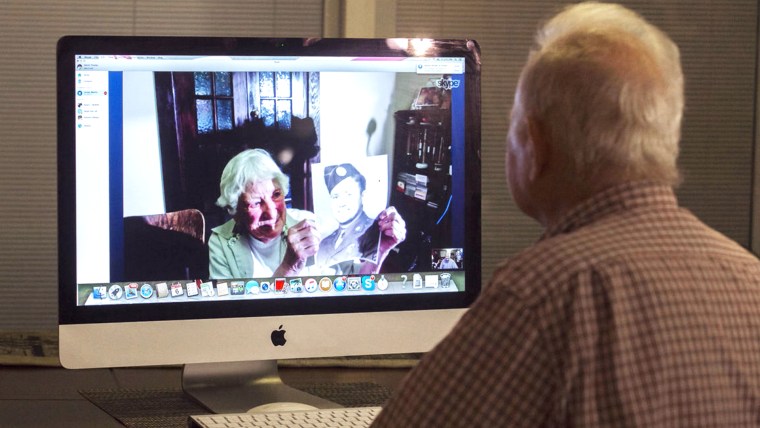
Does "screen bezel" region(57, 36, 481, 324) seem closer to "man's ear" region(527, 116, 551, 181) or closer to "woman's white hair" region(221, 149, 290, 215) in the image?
"woman's white hair" region(221, 149, 290, 215)

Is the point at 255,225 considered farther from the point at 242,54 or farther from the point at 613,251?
the point at 613,251

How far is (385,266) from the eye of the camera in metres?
1.61

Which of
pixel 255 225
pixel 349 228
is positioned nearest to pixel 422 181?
pixel 349 228

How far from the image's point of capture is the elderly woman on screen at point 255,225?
153cm

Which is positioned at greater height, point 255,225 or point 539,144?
point 539,144

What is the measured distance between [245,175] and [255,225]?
3.0 inches

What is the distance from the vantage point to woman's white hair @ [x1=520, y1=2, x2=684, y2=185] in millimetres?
967

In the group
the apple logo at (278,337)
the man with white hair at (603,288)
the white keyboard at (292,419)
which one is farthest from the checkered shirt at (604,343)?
the apple logo at (278,337)

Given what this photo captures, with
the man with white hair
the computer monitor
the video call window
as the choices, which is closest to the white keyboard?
the computer monitor

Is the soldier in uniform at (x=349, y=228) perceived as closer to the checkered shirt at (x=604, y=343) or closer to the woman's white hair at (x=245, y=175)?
the woman's white hair at (x=245, y=175)

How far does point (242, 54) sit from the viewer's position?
1.54 metres

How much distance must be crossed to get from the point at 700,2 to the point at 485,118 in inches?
23.0

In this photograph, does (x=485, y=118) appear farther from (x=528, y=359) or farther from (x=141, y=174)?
(x=528, y=359)

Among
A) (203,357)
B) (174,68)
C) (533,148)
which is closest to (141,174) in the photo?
(174,68)
